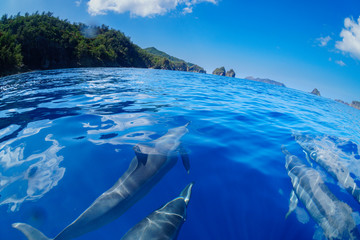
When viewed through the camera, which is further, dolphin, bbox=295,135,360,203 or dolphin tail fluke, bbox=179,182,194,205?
dolphin, bbox=295,135,360,203

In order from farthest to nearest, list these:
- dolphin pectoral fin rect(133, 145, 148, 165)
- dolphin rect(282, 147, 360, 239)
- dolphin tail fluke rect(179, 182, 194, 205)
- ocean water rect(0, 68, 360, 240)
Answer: dolphin pectoral fin rect(133, 145, 148, 165)
dolphin tail fluke rect(179, 182, 194, 205)
dolphin rect(282, 147, 360, 239)
ocean water rect(0, 68, 360, 240)

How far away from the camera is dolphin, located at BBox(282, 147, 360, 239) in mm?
2741

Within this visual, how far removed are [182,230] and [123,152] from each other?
208 cm

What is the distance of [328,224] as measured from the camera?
2.86m

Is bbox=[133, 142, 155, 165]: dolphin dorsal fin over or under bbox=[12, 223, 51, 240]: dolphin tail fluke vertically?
over

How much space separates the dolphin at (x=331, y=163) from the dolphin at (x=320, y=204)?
1.64 feet

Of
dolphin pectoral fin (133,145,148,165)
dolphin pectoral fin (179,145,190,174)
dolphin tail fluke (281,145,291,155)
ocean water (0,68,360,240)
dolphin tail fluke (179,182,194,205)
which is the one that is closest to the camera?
ocean water (0,68,360,240)

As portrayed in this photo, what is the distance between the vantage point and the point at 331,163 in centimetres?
454

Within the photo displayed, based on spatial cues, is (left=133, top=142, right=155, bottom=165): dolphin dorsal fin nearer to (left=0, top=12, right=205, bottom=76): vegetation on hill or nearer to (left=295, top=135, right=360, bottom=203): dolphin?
(left=295, top=135, right=360, bottom=203): dolphin

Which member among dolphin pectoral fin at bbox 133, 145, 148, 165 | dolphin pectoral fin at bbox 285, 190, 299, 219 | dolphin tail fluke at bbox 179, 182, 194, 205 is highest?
dolphin pectoral fin at bbox 133, 145, 148, 165

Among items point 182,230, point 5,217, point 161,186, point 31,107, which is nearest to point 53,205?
point 5,217

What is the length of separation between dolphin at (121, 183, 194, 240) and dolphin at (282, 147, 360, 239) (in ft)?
6.26

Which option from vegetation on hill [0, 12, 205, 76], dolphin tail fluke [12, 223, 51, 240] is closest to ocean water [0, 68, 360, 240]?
dolphin tail fluke [12, 223, 51, 240]

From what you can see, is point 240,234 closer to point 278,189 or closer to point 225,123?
point 278,189
